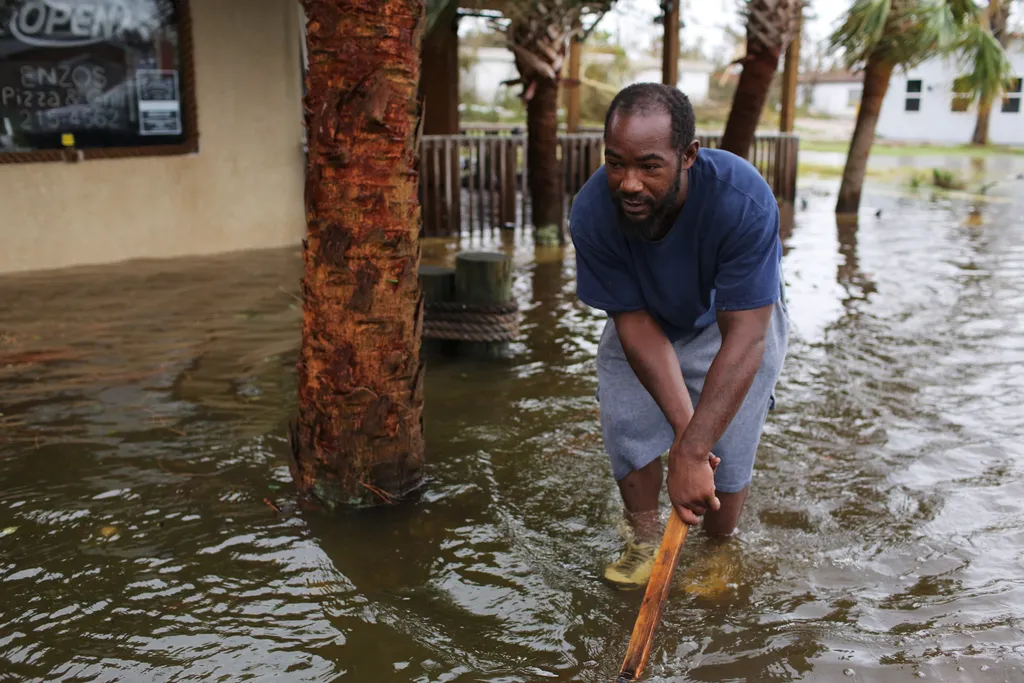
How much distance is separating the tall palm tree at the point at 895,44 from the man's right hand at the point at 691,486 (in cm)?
1020

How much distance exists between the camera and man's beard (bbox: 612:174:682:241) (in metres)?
2.93

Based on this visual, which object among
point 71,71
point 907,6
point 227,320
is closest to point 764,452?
point 227,320

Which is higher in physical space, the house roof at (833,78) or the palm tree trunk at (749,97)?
the house roof at (833,78)

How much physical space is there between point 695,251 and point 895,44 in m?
10.6

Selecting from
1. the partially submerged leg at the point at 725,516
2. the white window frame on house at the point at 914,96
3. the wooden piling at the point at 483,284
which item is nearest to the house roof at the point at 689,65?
the white window frame on house at the point at 914,96

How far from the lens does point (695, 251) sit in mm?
3127

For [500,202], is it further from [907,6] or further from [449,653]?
[449,653]

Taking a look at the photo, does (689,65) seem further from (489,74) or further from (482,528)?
(482,528)

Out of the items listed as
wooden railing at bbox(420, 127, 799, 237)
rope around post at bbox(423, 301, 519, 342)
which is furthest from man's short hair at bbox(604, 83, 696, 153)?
wooden railing at bbox(420, 127, 799, 237)

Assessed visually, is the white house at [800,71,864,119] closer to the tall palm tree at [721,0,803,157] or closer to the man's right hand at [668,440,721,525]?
the tall palm tree at [721,0,803,157]

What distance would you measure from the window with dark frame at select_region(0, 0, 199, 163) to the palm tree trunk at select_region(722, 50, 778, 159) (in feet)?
17.3

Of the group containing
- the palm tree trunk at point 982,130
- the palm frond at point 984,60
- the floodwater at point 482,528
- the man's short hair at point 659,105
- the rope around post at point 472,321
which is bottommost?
the floodwater at point 482,528

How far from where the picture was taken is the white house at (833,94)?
44.0 meters

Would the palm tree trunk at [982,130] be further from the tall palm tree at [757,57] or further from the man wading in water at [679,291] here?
the man wading in water at [679,291]
